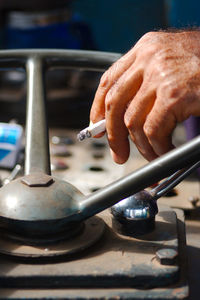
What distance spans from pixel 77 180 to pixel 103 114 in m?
0.81

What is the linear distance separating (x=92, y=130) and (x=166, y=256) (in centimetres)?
30

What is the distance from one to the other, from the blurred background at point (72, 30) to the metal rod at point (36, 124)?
1508 millimetres

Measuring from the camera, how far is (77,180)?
1872 mm

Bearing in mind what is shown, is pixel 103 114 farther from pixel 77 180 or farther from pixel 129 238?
pixel 77 180

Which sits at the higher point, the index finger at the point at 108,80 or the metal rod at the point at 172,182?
the index finger at the point at 108,80

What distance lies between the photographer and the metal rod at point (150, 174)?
82cm

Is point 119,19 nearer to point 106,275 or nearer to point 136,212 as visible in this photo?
point 136,212

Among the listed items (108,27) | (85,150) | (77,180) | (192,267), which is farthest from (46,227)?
(108,27)

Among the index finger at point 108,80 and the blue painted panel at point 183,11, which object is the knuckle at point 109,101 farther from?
the blue painted panel at point 183,11

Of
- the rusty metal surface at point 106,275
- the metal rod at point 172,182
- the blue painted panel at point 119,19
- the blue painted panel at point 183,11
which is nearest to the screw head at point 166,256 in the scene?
the rusty metal surface at point 106,275

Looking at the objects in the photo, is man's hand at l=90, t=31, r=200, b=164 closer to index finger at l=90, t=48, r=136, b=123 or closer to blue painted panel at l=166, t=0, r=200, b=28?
index finger at l=90, t=48, r=136, b=123

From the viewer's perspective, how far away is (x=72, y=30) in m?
3.62

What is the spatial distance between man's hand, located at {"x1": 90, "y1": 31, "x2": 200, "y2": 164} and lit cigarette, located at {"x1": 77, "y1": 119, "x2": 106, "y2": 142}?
20 millimetres

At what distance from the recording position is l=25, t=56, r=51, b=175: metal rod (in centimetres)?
107
